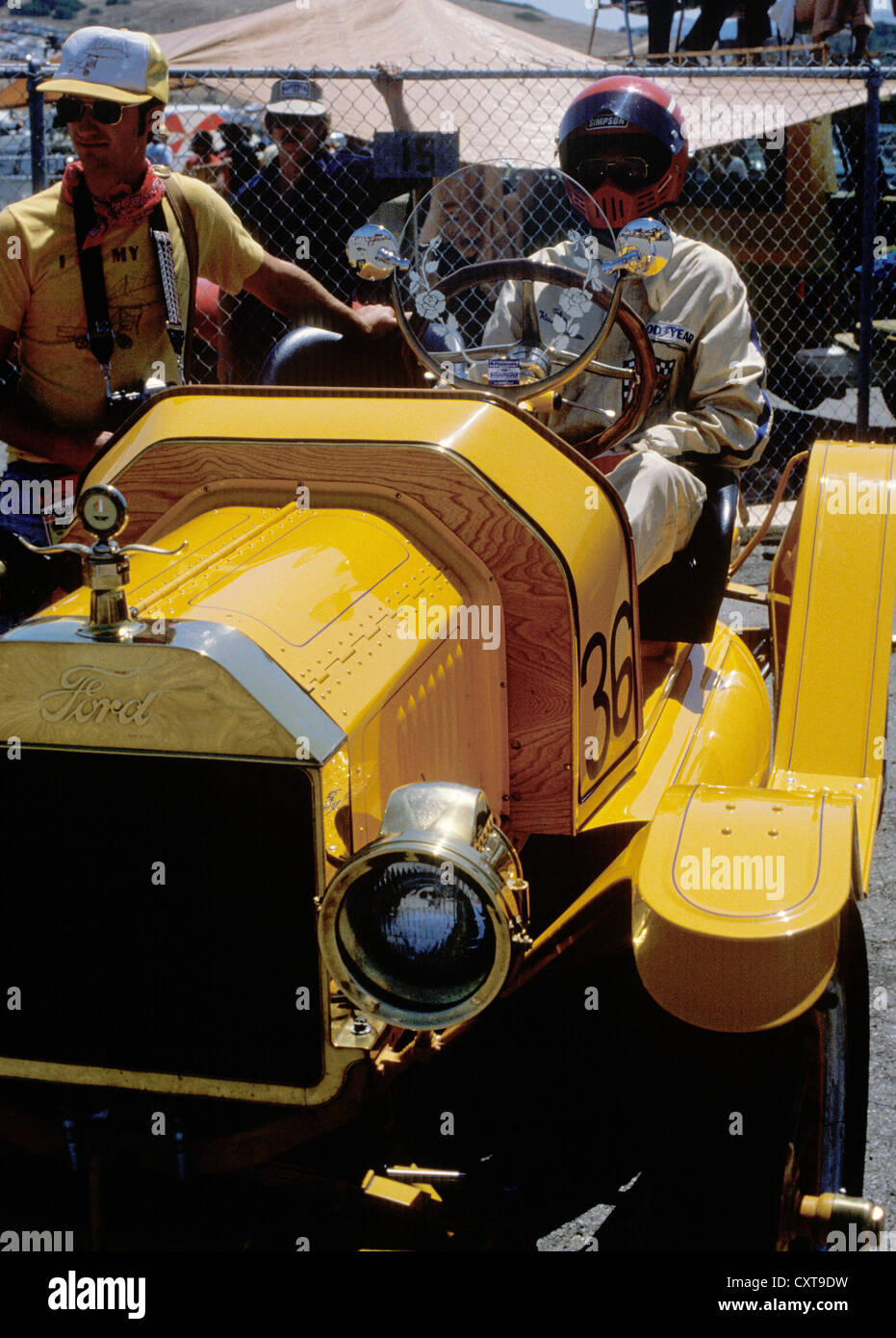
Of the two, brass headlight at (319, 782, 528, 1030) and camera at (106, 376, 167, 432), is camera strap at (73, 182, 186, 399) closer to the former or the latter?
camera at (106, 376, 167, 432)

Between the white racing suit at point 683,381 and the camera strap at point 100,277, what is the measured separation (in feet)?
3.45

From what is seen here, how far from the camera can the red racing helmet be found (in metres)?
3.38

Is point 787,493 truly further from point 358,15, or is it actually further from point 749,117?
point 358,15

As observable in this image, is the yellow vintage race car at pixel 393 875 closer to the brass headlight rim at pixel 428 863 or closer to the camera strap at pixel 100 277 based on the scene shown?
the brass headlight rim at pixel 428 863

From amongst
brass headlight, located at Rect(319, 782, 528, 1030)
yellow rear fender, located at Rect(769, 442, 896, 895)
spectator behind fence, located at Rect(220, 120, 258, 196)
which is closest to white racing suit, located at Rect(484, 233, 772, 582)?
yellow rear fender, located at Rect(769, 442, 896, 895)

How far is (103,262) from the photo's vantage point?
348 centimetres

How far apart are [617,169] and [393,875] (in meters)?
2.44

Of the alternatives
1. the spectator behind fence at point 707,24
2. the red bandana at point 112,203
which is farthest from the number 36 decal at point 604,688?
the spectator behind fence at point 707,24

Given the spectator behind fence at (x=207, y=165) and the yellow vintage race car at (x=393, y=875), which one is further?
the spectator behind fence at (x=207, y=165)

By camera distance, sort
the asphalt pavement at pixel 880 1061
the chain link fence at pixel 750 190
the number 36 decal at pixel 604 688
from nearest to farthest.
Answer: the number 36 decal at pixel 604 688
the asphalt pavement at pixel 880 1061
the chain link fence at pixel 750 190

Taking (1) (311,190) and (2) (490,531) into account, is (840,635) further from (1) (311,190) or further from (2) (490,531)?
(1) (311,190)

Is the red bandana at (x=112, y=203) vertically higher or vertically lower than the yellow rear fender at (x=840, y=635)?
higher

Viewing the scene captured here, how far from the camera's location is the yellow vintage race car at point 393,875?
1.73 meters

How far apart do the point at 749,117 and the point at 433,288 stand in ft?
22.3
